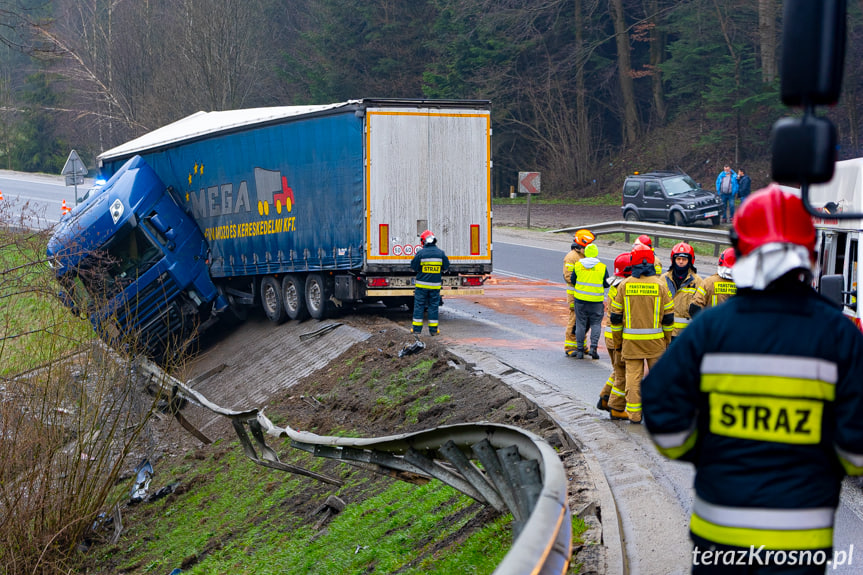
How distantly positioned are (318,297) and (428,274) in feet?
11.7

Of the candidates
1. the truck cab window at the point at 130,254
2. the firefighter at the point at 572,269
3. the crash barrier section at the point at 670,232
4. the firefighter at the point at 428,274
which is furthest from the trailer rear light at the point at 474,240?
the crash barrier section at the point at 670,232

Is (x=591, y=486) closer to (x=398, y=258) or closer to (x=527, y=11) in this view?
(x=398, y=258)

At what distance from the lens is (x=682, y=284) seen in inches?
416

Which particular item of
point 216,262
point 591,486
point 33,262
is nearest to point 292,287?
point 216,262

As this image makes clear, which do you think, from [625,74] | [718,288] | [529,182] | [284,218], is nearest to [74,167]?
[284,218]

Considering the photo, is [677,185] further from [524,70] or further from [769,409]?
[769,409]

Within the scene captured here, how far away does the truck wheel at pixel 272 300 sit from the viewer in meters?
18.8

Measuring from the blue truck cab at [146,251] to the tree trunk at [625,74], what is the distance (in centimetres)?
2699

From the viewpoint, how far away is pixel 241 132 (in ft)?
61.9

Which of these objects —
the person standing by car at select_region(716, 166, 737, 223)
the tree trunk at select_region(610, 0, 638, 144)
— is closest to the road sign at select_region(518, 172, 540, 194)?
the person standing by car at select_region(716, 166, 737, 223)

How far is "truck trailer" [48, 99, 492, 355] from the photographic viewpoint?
16.1 meters

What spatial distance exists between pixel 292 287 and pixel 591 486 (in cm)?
1186

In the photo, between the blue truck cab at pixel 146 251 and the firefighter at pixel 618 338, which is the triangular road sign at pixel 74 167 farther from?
the firefighter at pixel 618 338

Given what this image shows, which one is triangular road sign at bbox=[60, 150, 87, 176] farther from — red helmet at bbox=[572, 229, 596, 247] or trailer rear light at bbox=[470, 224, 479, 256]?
red helmet at bbox=[572, 229, 596, 247]
